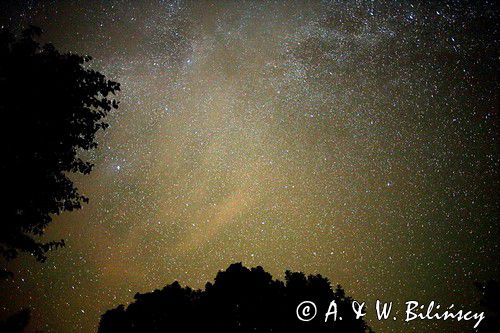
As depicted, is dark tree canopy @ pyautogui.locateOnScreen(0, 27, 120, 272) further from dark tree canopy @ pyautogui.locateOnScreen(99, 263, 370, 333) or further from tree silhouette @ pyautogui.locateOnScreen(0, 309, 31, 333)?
tree silhouette @ pyautogui.locateOnScreen(0, 309, 31, 333)

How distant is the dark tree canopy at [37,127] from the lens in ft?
17.3

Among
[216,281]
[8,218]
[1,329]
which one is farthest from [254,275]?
[1,329]

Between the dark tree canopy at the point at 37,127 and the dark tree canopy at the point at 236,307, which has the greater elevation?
the dark tree canopy at the point at 37,127

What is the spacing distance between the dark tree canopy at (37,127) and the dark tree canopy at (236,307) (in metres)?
7.71

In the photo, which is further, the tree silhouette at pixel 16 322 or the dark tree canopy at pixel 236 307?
the tree silhouette at pixel 16 322

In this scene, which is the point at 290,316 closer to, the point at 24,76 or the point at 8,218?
the point at 8,218

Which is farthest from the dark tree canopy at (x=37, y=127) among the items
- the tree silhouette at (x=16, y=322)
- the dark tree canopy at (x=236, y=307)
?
the tree silhouette at (x=16, y=322)

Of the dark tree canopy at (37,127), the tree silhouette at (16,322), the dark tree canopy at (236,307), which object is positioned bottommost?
the dark tree canopy at (236,307)

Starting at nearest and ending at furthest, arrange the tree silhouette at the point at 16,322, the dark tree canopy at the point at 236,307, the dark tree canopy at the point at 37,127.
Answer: the dark tree canopy at the point at 37,127 < the dark tree canopy at the point at 236,307 < the tree silhouette at the point at 16,322

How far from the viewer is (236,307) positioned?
40.5ft

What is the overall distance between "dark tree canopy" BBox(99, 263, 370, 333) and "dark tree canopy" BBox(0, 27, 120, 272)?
7705 millimetres

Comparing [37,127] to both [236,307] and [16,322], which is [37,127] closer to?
[236,307]

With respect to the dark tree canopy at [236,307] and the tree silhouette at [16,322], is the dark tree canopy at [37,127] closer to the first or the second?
the dark tree canopy at [236,307]

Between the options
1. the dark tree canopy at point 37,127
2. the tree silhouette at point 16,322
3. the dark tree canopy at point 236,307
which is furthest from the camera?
the tree silhouette at point 16,322
